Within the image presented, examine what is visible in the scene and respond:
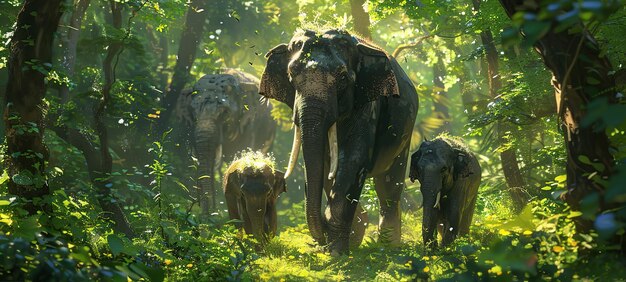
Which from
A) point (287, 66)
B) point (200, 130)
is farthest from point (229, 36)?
point (287, 66)

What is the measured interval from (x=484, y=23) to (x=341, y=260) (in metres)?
6.09

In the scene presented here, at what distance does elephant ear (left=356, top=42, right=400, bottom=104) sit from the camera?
10922 mm

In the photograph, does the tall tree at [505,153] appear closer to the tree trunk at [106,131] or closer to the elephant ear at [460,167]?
the elephant ear at [460,167]

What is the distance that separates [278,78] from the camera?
11445mm

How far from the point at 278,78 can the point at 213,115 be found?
821cm

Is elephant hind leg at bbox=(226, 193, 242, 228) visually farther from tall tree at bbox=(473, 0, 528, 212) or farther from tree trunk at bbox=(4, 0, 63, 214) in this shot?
tall tree at bbox=(473, 0, 528, 212)

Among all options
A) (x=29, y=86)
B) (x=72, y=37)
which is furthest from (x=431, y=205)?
(x=72, y=37)

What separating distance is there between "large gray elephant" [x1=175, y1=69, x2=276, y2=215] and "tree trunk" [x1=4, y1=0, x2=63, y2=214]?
1007 cm

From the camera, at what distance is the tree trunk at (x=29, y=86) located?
6922mm

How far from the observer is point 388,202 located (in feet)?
43.4

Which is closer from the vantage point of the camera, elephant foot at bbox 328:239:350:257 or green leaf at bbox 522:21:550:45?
green leaf at bbox 522:21:550:45

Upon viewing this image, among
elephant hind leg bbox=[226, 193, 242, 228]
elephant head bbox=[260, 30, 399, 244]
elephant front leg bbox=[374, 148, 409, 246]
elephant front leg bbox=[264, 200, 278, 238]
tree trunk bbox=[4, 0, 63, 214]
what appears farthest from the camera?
elephant front leg bbox=[374, 148, 409, 246]

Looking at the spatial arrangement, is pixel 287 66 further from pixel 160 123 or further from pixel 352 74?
pixel 160 123

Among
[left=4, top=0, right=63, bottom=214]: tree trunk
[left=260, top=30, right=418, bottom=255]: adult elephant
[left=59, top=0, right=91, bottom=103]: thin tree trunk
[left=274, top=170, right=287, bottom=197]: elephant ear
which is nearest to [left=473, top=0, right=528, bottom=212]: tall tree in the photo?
[left=260, top=30, right=418, bottom=255]: adult elephant
